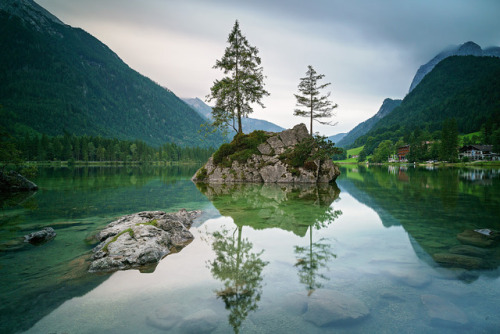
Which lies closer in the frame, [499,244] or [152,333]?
[152,333]

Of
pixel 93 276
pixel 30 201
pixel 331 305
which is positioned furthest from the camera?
pixel 30 201

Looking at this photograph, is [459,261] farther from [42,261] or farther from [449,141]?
[449,141]

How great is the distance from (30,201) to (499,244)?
28653 millimetres

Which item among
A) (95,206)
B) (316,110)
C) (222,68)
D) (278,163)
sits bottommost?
(95,206)

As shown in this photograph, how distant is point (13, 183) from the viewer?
2578 cm

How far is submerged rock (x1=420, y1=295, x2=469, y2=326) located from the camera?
4617mm

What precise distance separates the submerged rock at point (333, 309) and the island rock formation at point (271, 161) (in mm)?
30096

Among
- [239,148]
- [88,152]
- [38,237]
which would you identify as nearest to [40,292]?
[38,237]

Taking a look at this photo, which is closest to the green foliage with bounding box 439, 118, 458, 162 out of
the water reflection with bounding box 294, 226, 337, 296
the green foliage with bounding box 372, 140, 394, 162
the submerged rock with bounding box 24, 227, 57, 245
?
the green foliage with bounding box 372, 140, 394, 162

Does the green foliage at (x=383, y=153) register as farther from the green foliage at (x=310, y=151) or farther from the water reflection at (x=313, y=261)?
the water reflection at (x=313, y=261)

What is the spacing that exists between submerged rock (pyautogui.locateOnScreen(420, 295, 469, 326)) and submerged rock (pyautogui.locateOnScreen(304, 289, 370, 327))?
1250mm

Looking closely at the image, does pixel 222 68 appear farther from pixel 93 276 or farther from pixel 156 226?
pixel 93 276

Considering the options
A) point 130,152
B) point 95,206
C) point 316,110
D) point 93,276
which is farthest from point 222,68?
point 130,152

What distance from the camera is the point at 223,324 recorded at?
4672mm
